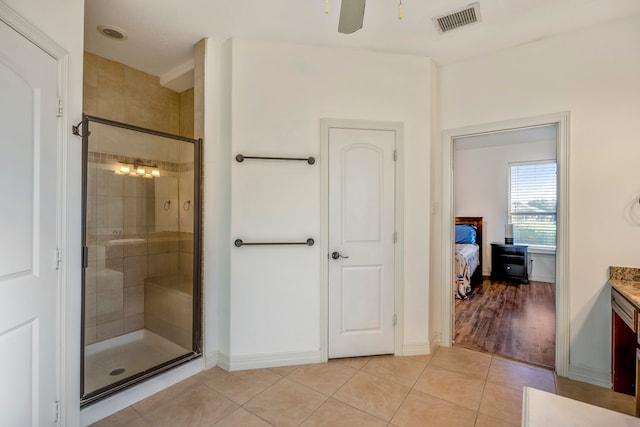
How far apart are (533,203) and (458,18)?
15.9ft

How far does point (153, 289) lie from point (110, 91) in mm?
1956

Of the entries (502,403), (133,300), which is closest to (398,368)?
(502,403)

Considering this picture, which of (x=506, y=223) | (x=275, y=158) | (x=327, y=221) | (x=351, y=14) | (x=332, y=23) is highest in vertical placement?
(x=332, y=23)

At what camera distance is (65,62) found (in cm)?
161

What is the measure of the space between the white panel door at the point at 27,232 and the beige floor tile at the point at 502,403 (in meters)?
2.54

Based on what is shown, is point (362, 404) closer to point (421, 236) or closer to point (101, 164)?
point (421, 236)

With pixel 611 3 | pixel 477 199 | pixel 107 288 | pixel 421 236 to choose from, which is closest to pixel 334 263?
pixel 421 236

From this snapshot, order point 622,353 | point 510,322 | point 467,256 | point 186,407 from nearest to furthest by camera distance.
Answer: point 186,407, point 622,353, point 510,322, point 467,256

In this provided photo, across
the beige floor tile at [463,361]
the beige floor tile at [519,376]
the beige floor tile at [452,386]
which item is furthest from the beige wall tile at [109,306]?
the beige floor tile at [519,376]

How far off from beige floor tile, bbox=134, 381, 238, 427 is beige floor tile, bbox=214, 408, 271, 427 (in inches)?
1.7

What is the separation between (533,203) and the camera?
18.6ft

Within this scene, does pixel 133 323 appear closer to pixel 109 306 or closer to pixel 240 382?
pixel 109 306

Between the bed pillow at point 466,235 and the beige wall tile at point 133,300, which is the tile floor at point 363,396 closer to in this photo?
the beige wall tile at point 133,300

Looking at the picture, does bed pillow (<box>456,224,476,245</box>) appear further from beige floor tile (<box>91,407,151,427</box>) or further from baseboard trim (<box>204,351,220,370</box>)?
beige floor tile (<box>91,407,151,427</box>)
